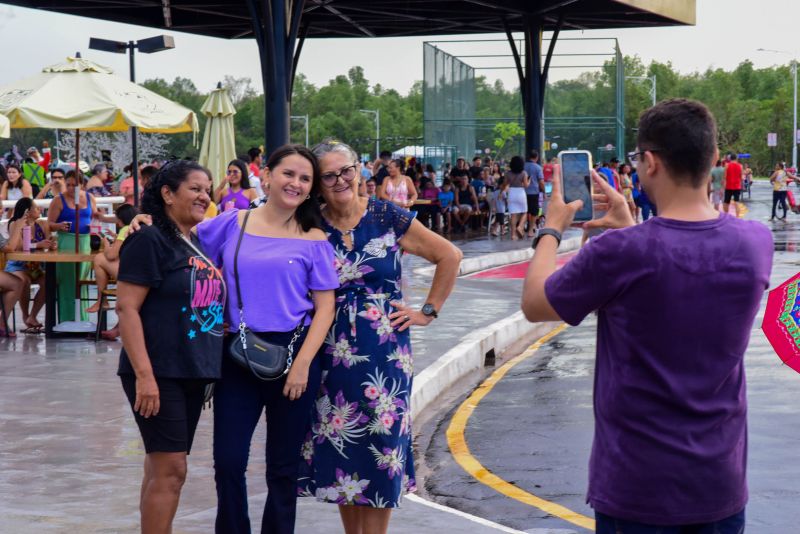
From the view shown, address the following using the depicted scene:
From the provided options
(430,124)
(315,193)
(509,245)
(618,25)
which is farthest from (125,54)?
(618,25)

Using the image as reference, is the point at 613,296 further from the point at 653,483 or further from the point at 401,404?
the point at 401,404

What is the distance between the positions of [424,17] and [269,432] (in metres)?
28.0

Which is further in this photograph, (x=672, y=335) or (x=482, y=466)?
(x=482, y=466)

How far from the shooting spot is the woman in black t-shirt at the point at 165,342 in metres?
4.88

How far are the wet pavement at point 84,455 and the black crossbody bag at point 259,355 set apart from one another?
1270 mm

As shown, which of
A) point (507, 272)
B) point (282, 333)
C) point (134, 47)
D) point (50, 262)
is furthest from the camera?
point (507, 272)

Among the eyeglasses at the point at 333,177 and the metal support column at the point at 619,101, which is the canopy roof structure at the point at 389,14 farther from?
the eyeglasses at the point at 333,177

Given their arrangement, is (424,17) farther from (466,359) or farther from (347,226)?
(347,226)

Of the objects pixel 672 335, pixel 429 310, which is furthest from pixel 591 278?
pixel 429 310

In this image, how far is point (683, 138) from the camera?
10.1ft

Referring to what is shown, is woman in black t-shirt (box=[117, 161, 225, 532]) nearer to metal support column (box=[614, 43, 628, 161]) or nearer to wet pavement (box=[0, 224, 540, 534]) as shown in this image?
wet pavement (box=[0, 224, 540, 534])

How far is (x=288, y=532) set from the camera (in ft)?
16.6

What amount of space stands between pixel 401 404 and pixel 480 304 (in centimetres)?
1022

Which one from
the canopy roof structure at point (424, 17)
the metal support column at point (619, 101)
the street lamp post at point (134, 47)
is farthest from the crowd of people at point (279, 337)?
→ the metal support column at point (619, 101)
